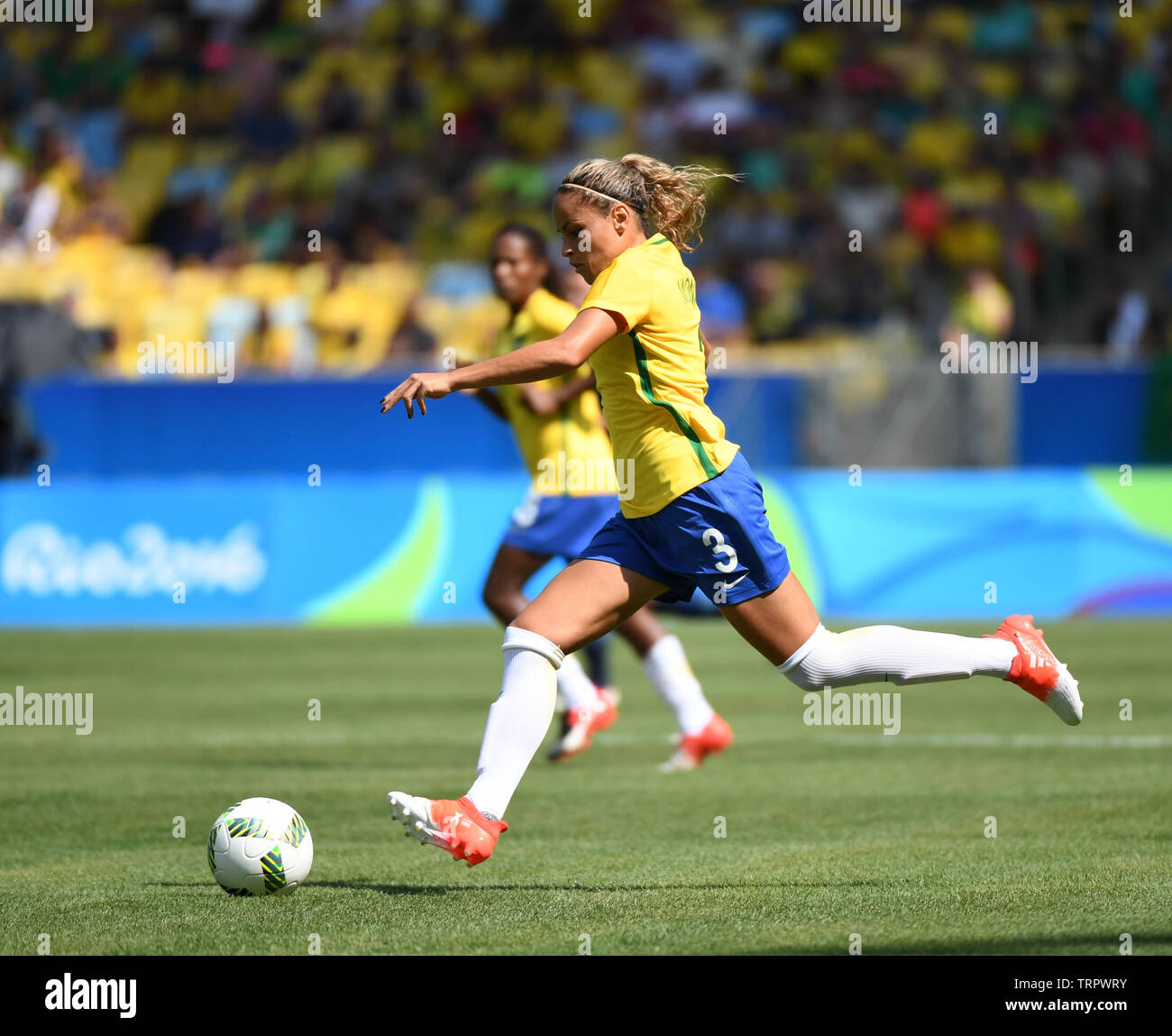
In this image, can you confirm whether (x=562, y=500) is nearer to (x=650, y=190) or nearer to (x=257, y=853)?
(x=650, y=190)

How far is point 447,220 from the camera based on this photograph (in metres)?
24.6

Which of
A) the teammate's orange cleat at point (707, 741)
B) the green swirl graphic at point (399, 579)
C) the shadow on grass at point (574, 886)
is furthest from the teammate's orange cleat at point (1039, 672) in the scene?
the green swirl graphic at point (399, 579)

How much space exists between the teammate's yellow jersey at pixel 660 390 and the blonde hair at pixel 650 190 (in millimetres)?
141

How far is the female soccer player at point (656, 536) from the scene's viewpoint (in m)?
6.23

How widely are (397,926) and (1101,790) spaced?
4021 millimetres

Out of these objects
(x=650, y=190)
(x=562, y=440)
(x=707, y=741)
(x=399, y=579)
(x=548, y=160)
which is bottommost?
(x=707, y=741)

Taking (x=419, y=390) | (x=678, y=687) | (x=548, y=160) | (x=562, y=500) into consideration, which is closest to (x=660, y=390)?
(x=419, y=390)

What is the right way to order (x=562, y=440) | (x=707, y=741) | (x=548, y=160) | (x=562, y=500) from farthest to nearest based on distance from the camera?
(x=548, y=160) → (x=562, y=440) → (x=562, y=500) → (x=707, y=741)

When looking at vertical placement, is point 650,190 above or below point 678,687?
above

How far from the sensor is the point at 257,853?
244 inches

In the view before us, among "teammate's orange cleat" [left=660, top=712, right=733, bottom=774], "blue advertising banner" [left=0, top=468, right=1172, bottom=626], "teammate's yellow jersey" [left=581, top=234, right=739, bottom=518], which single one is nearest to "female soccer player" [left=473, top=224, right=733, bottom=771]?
"teammate's orange cleat" [left=660, top=712, right=733, bottom=774]

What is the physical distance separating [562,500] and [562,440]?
357 mm

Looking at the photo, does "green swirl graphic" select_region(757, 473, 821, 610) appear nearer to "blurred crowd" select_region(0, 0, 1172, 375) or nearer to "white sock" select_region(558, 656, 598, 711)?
"blurred crowd" select_region(0, 0, 1172, 375)

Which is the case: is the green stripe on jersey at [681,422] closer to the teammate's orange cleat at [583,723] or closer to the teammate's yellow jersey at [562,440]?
the teammate's orange cleat at [583,723]
